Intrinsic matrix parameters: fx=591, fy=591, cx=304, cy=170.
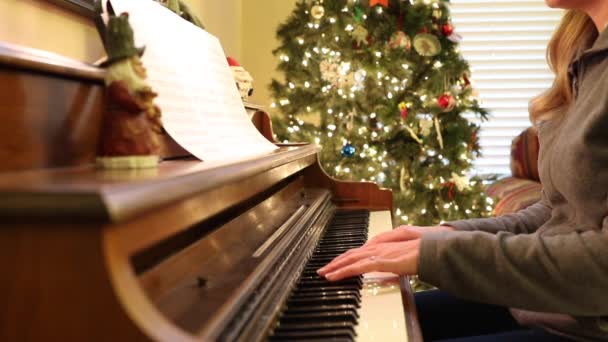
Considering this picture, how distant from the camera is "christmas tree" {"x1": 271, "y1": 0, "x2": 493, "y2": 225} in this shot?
3490 millimetres

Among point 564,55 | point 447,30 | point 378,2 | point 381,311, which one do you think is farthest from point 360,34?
point 381,311

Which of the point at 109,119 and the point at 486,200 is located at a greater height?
the point at 109,119

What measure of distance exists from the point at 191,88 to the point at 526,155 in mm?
2394

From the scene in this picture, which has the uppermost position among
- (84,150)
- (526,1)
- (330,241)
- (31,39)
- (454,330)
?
(526,1)

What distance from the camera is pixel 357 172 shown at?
3.52 m

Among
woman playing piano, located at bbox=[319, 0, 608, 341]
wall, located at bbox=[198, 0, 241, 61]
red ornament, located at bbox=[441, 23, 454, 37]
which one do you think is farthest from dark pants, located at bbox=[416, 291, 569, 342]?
red ornament, located at bbox=[441, 23, 454, 37]

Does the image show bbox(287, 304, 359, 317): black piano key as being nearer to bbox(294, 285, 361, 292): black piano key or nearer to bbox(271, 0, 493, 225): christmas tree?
bbox(294, 285, 361, 292): black piano key

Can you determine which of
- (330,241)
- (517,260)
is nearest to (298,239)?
(330,241)

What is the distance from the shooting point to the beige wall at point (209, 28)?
49.4 inches

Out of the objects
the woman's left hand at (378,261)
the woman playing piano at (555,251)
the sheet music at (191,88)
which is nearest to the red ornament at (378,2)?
the sheet music at (191,88)

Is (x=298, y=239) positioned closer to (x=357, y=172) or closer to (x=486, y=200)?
(x=357, y=172)

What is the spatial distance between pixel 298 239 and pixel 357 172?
7.35 feet

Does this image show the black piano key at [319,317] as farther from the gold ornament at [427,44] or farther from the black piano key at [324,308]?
the gold ornament at [427,44]

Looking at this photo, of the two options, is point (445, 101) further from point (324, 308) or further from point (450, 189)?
point (324, 308)
